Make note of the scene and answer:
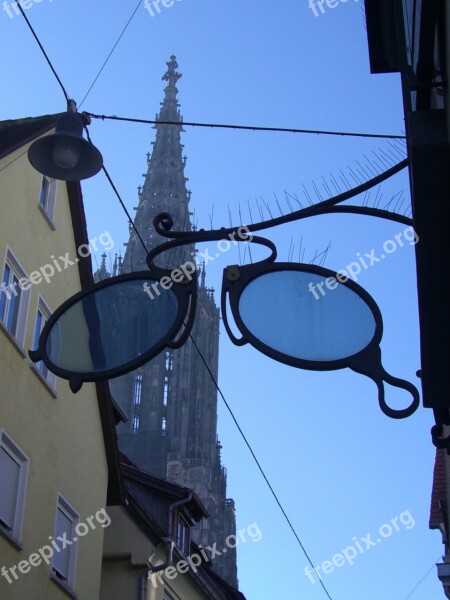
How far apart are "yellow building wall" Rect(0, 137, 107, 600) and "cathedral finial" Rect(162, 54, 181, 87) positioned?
96.1m

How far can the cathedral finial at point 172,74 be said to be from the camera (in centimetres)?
10932

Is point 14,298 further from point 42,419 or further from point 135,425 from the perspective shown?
point 135,425

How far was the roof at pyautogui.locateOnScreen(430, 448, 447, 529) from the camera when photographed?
21328 millimetres

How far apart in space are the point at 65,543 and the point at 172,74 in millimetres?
99431

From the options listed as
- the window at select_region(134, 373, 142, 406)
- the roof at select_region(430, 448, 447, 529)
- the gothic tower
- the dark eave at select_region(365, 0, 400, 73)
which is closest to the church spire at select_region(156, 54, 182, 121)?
the gothic tower

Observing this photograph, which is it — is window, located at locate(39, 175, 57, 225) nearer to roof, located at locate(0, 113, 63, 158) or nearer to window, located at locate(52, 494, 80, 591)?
roof, located at locate(0, 113, 63, 158)

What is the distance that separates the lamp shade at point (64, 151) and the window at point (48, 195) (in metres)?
8.47

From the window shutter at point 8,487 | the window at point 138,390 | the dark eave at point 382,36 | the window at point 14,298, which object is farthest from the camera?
the window at point 138,390

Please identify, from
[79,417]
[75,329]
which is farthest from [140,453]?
[75,329]

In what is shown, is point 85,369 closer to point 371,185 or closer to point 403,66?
point 371,185

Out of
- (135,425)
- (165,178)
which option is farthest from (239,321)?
(165,178)

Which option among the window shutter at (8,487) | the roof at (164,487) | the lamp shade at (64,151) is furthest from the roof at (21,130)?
the roof at (164,487)

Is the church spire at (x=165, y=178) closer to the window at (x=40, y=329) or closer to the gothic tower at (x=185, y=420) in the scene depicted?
the gothic tower at (x=185, y=420)

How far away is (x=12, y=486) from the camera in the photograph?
12.7 meters
